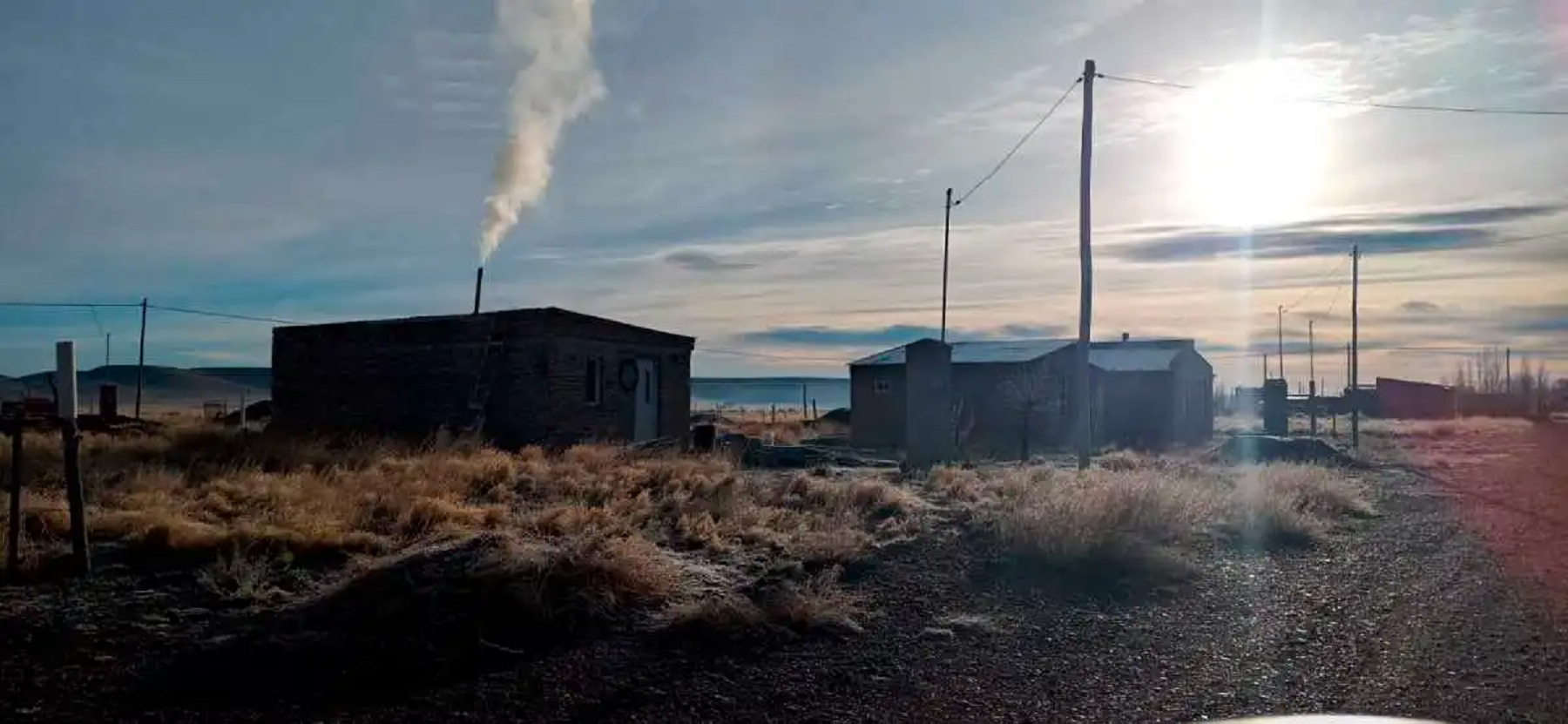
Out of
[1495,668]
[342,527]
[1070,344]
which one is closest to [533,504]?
[342,527]

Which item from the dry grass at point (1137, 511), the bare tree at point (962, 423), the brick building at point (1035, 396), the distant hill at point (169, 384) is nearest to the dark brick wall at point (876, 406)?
the brick building at point (1035, 396)

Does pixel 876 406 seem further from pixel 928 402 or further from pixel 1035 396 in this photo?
pixel 928 402

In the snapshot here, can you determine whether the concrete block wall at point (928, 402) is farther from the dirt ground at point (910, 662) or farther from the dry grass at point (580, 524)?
the dirt ground at point (910, 662)

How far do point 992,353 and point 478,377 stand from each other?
1724cm

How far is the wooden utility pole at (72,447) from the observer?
837 cm

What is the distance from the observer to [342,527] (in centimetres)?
1011

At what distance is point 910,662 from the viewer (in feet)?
21.8

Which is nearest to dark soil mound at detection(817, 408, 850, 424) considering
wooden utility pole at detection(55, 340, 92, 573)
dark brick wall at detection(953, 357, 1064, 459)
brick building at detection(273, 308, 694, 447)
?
dark brick wall at detection(953, 357, 1064, 459)

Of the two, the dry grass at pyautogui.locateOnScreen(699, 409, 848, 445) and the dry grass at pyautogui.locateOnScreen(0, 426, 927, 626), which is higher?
the dry grass at pyautogui.locateOnScreen(699, 409, 848, 445)

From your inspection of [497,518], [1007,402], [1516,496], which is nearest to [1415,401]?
[1007,402]

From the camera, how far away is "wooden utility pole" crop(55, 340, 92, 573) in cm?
837

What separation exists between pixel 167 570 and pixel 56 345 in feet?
6.46

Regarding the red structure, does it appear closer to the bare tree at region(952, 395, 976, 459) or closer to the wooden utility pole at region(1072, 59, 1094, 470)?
the bare tree at region(952, 395, 976, 459)

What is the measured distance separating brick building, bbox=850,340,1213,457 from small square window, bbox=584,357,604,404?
32.1 feet
